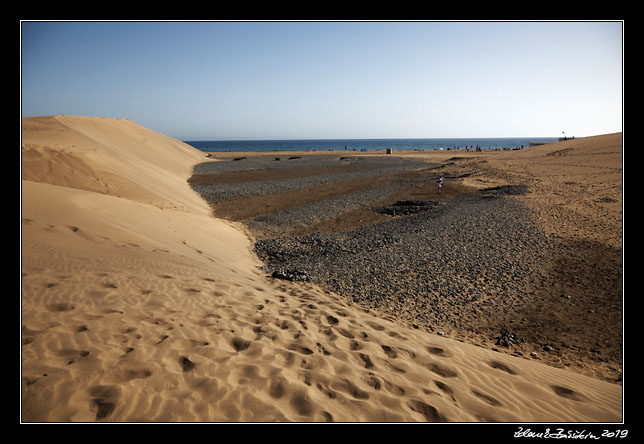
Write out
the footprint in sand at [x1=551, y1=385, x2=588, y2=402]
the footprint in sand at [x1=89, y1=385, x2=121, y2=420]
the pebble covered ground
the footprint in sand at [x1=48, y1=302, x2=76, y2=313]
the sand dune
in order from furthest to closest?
the pebble covered ground
the footprint in sand at [x1=48, y1=302, x2=76, y2=313]
the footprint in sand at [x1=551, y1=385, x2=588, y2=402]
the sand dune
the footprint in sand at [x1=89, y1=385, x2=121, y2=420]

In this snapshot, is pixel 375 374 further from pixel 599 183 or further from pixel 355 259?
pixel 599 183

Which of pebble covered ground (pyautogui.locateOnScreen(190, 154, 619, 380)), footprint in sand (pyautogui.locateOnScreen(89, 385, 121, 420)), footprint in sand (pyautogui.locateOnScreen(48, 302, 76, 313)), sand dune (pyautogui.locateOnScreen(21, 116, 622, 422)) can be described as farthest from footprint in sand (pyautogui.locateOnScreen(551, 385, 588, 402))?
Answer: footprint in sand (pyautogui.locateOnScreen(48, 302, 76, 313))

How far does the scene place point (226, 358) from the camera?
13.4ft

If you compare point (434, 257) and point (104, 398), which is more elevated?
point (434, 257)

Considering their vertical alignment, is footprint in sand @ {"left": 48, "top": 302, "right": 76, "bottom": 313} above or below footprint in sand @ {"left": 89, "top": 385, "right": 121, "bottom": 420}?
above

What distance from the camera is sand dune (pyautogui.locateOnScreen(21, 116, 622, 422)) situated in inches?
130

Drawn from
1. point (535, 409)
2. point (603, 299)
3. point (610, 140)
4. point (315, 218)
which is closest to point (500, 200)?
point (315, 218)

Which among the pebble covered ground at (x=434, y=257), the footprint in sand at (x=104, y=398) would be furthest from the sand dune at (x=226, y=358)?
the pebble covered ground at (x=434, y=257)

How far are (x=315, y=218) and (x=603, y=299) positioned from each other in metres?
11.4

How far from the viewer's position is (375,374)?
408cm

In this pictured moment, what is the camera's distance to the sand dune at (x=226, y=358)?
3299 millimetres

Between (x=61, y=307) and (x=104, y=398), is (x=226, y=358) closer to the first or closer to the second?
(x=104, y=398)

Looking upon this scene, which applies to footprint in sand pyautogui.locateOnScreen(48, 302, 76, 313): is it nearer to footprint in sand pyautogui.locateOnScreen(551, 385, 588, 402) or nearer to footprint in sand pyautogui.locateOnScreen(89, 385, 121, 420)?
footprint in sand pyautogui.locateOnScreen(89, 385, 121, 420)

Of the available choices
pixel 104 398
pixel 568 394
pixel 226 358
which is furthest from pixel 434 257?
pixel 104 398
